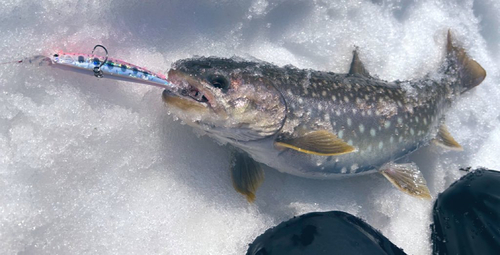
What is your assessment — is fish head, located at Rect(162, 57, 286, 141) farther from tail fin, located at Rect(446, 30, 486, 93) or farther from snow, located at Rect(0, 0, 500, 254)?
tail fin, located at Rect(446, 30, 486, 93)

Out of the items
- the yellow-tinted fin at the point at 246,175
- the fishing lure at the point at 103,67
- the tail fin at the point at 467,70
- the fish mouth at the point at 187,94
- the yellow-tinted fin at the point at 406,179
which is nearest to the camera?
the fish mouth at the point at 187,94

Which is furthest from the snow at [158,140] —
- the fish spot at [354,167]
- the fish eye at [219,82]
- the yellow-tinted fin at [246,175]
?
the fish eye at [219,82]

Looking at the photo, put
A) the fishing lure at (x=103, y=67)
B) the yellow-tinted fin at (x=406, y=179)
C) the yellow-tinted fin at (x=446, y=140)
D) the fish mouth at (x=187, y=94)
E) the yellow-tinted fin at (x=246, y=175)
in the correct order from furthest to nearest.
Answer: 1. the yellow-tinted fin at (x=446, y=140)
2. the yellow-tinted fin at (x=406, y=179)
3. the yellow-tinted fin at (x=246, y=175)
4. the fishing lure at (x=103, y=67)
5. the fish mouth at (x=187, y=94)

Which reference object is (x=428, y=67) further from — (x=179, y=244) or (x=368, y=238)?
(x=179, y=244)

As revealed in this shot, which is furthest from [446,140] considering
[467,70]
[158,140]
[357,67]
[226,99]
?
[158,140]

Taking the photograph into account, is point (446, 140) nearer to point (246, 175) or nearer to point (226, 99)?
point (246, 175)

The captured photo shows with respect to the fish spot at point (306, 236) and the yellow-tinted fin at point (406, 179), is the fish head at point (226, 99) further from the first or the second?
the yellow-tinted fin at point (406, 179)

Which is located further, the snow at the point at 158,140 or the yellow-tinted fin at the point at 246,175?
the yellow-tinted fin at the point at 246,175
